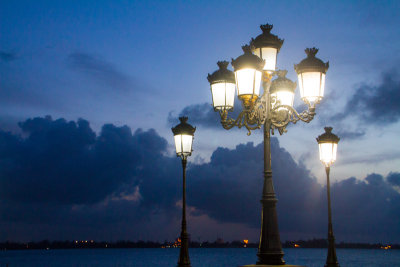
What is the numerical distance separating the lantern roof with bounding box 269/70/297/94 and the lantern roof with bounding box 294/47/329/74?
3.43 ft

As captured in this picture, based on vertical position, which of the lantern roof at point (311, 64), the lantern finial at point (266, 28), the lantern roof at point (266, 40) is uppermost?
the lantern finial at point (266, 28)

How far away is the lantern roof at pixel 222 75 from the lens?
10516mm

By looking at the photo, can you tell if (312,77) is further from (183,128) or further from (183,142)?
(183,142)

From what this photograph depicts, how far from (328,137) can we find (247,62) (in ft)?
28.4

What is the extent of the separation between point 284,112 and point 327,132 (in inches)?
283

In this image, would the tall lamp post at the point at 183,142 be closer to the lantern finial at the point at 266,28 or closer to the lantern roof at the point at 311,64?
the lantern finial at the point at 266,28

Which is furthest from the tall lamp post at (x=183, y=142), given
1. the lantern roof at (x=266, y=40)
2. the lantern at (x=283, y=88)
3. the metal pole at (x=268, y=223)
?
the metal pole at (x=268, y=223)

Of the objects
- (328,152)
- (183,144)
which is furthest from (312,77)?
(328,152)

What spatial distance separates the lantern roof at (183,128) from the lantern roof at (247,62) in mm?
6461

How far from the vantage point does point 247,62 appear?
9789 mm

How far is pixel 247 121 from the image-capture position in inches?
422

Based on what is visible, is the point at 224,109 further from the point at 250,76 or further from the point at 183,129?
the point at 183,129

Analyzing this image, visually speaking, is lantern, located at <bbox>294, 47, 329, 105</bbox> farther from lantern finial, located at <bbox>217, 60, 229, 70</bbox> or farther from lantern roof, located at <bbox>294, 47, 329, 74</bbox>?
lantern finial, located at <bbox>217, 60, 229, 70</bbox>

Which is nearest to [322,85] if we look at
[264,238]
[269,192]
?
[269,192]
